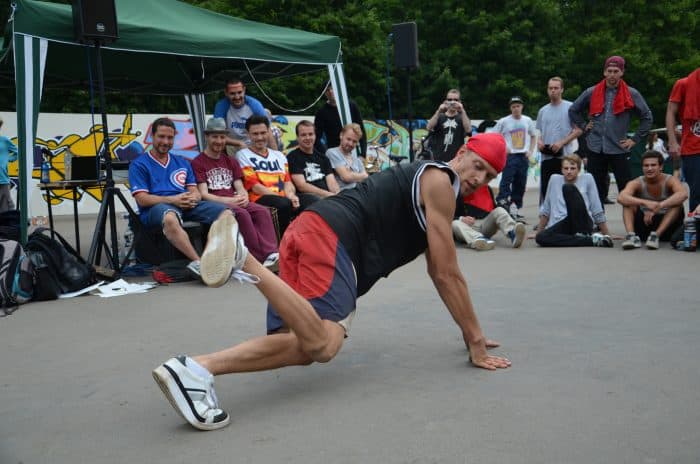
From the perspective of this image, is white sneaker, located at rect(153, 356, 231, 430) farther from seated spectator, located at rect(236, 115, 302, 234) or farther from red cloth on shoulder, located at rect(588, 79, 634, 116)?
red cloth on shoulder, located at rect(588, 79, 634, 116)

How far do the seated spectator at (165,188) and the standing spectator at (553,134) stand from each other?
474 cm

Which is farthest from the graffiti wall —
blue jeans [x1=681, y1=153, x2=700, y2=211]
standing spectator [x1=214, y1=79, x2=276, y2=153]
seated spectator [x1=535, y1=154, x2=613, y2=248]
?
blue jeans [x1=681, y1=153, x2=700, y2=211]

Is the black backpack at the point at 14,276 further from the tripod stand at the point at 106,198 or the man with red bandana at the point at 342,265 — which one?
the man with red bandana at the point at 342,265

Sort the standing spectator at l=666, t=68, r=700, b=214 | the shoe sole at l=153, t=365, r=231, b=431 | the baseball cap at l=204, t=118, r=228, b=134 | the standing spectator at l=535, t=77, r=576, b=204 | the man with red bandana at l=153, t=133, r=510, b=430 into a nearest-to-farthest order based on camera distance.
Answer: the shoe sole at l=153, t=365, r=231, b=431, the man with red bandana at l=153, t=133, r=510, b=430, the baseball cap at l=204, t=118, r=228, b=134, the standing spectator at l=666, t=68, r=700, b=214, the standing spectator at l=535, t=77, r=576, b=204

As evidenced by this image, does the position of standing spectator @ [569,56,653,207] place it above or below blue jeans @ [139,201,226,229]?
above

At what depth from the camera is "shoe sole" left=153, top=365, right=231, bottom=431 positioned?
271 cm

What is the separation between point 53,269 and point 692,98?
20.1ft

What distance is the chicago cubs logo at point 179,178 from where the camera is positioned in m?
6.71

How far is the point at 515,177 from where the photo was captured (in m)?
10.7

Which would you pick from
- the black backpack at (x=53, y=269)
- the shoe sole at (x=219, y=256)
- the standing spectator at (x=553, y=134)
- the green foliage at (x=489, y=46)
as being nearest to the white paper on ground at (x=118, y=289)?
the black backpack at (x=53, y=269)

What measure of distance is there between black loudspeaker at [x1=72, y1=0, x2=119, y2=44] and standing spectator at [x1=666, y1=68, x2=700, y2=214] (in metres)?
5.25

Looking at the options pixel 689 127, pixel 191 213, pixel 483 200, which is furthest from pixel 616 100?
pixel 191 213

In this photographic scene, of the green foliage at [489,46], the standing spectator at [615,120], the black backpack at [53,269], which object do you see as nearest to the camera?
the black backpack at [53,269]

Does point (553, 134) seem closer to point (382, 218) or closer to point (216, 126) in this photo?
point (216, 126)
